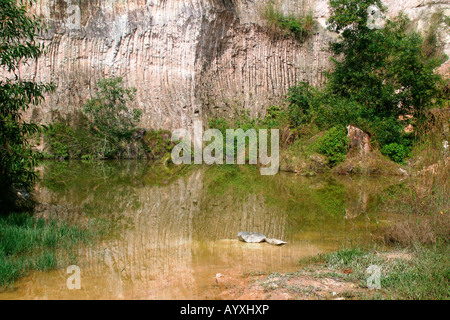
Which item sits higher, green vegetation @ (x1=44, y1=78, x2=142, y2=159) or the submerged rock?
green vegetation @ (x1=44, y1=78, x2=142, y2=159)

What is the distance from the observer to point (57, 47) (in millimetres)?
20078

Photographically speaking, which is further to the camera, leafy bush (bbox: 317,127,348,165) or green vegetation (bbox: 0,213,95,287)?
leafy bush (bbox: 317,127,348,165)

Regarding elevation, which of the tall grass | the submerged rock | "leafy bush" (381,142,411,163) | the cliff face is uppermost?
the cliff face

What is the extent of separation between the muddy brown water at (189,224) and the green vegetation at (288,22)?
12721 millimetres

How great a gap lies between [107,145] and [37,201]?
11247 mm

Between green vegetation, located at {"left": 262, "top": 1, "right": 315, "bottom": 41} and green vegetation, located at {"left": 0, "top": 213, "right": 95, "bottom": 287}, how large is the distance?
19416 mm

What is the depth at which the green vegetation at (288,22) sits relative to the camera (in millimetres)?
22750

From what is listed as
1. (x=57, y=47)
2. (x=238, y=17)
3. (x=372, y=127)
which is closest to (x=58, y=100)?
(x=57, y=47)

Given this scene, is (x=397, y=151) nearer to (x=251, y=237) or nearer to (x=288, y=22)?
(x=251, y=237)

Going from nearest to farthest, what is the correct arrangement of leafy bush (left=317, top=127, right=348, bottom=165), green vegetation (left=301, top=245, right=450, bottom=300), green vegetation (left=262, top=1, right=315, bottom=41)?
green vegetation (left=301, top=245, right=450, bottom=300)
leafy bush (left=317, top=127, right=348, bottom=165)
green vegetation (left=262, top=1, right=315, bottom=41)

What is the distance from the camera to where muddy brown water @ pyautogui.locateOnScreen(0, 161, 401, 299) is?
402 cm

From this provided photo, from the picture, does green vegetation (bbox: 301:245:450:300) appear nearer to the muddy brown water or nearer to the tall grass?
the tall grass

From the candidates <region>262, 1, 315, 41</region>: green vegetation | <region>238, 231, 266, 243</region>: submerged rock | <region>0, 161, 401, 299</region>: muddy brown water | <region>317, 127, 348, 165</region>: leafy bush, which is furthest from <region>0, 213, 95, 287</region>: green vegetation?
<region>262, 1, 315, 41</region>: green vegetation

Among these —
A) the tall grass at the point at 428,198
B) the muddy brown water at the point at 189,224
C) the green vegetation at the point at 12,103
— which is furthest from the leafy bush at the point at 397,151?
the green vegetation at the point at 12,103
